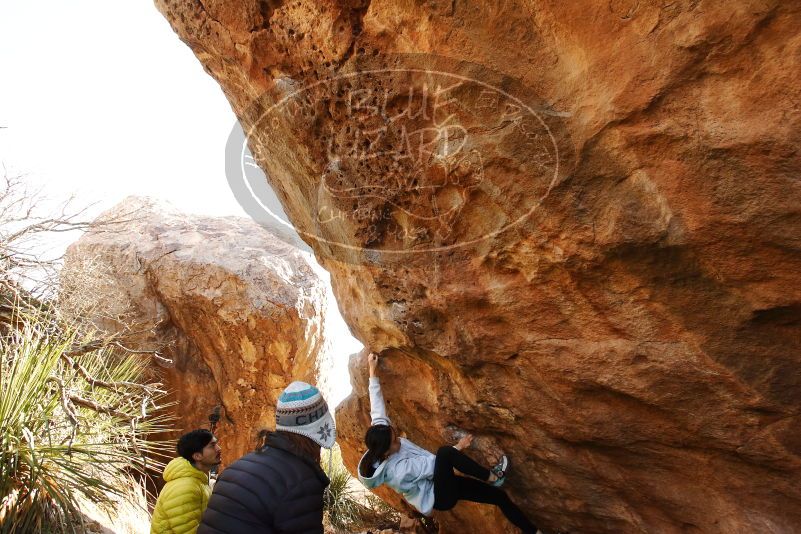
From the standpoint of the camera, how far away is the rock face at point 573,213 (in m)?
2.48

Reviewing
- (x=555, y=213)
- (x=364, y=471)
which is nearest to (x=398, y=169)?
(x=555, y=213)

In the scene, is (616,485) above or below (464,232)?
below

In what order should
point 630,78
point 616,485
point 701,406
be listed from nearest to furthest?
1. point 630,78
2. point 701,406
3. point 616,485

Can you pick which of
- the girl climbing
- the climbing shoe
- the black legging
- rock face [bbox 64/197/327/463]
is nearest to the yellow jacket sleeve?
the girl climbing

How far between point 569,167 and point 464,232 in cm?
73

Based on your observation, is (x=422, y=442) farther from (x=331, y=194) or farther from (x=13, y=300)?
(x=13, y=300)

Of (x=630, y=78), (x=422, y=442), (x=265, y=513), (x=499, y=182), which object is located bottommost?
(x=265, y=513)

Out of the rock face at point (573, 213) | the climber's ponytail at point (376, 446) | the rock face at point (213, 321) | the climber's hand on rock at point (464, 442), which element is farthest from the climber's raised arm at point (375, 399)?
the rock face at point (213, 321)

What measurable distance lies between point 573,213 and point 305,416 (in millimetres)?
1538

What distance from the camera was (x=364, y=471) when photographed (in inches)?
152

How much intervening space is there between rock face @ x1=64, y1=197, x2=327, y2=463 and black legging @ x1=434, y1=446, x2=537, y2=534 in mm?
5948

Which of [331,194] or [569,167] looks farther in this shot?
[331,194]

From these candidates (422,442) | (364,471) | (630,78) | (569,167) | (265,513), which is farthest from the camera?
(422,442)

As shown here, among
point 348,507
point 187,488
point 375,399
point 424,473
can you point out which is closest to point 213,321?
point 348,507
